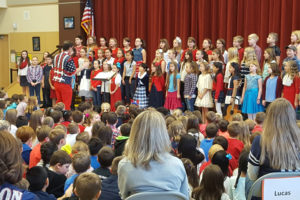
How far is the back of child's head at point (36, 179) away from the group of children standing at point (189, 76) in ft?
21.0

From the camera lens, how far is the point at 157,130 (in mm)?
2789

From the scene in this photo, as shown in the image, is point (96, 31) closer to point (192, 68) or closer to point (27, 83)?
point (27, 83)

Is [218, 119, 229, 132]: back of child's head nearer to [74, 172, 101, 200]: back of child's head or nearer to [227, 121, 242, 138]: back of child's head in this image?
[227, 121, 242, 138]: back of child's head

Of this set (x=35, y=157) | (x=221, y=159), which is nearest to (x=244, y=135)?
(x=221, y=159)

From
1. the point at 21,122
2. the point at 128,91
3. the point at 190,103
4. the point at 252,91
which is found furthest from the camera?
the point at 128,91

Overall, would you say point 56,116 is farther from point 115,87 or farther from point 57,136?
point 115,87

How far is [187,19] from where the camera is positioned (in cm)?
1334

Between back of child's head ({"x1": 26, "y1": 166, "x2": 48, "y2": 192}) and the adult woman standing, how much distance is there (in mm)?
1555

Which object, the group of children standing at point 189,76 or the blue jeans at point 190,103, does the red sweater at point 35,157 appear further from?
the blue jeans at point 190,103

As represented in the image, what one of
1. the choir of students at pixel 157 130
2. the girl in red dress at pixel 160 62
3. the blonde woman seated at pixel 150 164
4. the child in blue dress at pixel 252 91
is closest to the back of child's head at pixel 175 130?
the choir of students at pixel 157 130

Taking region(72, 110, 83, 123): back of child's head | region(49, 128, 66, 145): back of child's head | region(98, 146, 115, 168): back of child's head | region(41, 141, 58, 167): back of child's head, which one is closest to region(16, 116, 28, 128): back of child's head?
region(72, 110, 83, 123): back of child's head

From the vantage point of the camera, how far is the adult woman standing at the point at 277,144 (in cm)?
293

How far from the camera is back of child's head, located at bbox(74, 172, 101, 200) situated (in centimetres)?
321

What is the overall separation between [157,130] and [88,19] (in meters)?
12.7
